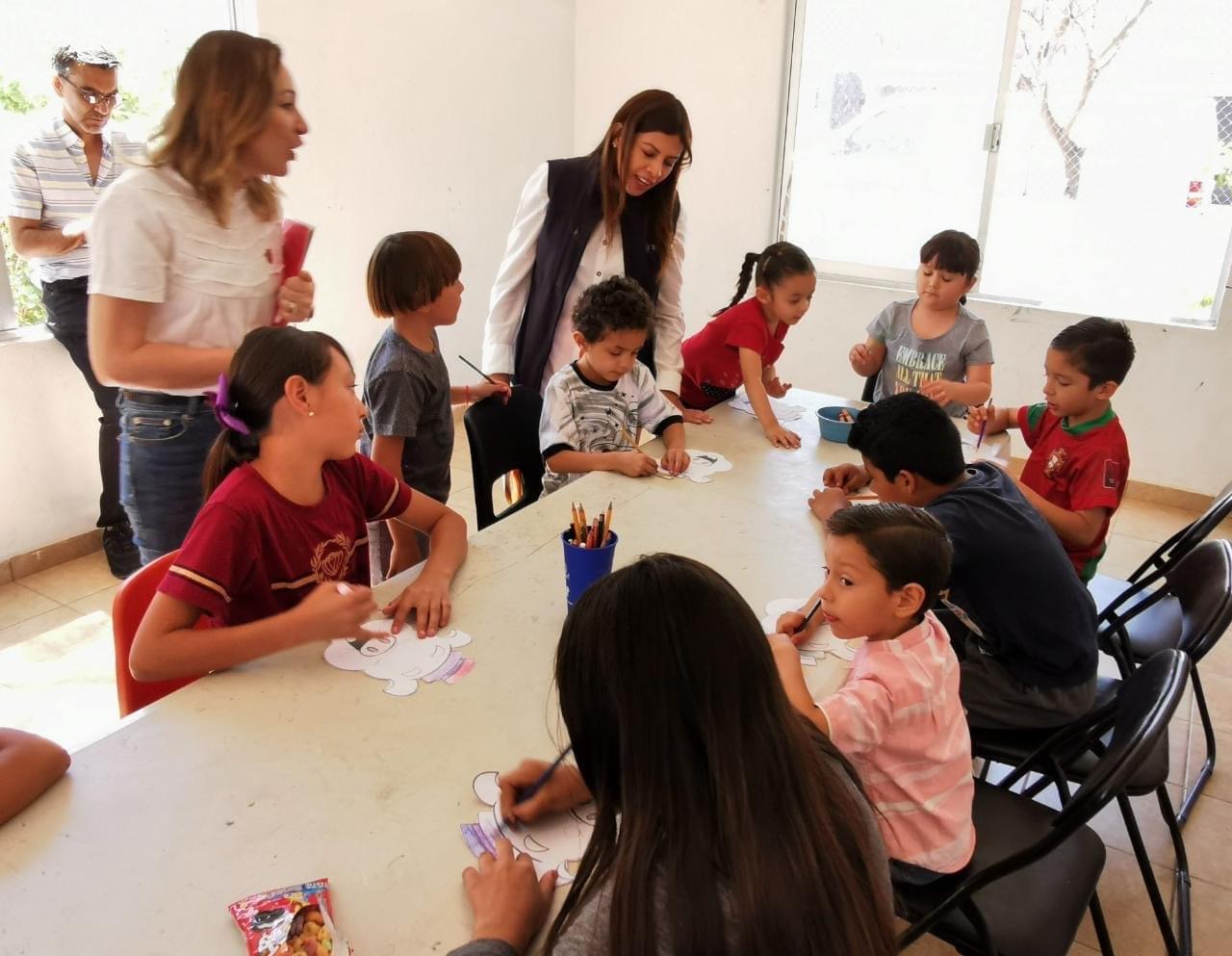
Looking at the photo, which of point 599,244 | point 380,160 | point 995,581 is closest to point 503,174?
point 380,160

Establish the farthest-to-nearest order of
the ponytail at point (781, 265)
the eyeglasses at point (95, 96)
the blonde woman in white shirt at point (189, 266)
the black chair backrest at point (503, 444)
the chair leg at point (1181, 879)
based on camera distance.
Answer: the eyeglasses at point (95, 96)
the ponytail at point (781, 265)
the black chair backrest at point (503, 444)
the chair leg at point (1181, 879)
the blonde woman in white shirt at point (189, 266)

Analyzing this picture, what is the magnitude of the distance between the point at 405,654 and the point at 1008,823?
3.20 ft

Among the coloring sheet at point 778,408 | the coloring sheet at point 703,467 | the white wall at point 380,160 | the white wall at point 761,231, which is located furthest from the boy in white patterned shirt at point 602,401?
the white wall at point 761,231

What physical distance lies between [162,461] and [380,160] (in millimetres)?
2746

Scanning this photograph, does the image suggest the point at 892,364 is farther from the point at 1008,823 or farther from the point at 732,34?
the point at 732,34

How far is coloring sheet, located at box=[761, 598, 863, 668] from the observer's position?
4.37 ft

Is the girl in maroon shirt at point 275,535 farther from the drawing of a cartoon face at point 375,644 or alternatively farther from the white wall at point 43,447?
the white wall at point 43,447

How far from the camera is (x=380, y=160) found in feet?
13.0

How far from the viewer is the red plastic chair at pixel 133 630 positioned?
4.16 feet

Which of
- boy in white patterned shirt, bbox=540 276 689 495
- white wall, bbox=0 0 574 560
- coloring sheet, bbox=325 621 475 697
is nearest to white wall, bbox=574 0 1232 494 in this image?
white wall, bbox=0 0 574 560

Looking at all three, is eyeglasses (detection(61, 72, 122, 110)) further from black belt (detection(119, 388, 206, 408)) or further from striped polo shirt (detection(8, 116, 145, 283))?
black belt (detection(119, 388, 206, 408))

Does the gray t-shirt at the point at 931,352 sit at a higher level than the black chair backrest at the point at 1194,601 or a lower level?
higher

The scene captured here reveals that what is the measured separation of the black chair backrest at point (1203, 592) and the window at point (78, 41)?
3.01 metres

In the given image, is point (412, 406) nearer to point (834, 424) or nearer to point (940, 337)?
point (834, 424)
